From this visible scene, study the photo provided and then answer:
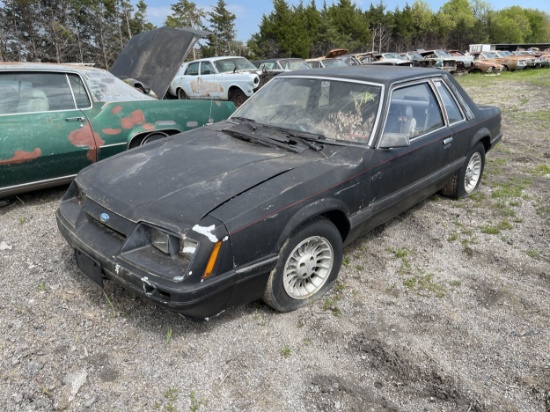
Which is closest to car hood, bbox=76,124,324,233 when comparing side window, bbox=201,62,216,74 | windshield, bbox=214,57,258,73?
windshield, bbox=214,57,258,73

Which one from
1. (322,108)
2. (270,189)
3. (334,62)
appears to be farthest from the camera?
(334,62)

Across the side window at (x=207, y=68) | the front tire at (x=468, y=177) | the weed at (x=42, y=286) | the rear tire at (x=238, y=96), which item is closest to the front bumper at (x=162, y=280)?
the weed at (x=42, y=286)

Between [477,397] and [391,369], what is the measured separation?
453 mm

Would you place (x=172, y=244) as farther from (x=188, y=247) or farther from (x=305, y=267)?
(x=305, y=267)

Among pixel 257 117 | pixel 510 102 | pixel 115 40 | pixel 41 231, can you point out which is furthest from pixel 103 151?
pixel 115 40

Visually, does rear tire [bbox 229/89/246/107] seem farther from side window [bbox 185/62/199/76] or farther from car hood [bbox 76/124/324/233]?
car hood [bbox 76/124/324/233]

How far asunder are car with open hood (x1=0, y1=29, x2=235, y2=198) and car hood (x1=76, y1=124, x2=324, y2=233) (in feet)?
4.18

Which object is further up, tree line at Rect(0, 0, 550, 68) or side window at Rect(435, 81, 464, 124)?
tree line at Rect(0, 0, 550, 68)

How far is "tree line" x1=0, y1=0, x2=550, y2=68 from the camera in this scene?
87.4ft

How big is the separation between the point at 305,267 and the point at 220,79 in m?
10.1

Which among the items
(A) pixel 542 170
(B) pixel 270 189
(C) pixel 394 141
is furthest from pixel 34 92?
(A) pixel 542 170

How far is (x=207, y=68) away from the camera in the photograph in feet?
40.8

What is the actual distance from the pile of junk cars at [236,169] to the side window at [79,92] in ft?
0.05

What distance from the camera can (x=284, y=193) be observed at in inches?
101
